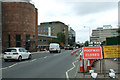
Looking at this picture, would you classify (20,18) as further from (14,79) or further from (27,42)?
(14,79)

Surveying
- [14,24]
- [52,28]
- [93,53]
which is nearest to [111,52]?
[93,53]

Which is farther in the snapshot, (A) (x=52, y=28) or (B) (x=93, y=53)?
(A) (x=52, y=28)

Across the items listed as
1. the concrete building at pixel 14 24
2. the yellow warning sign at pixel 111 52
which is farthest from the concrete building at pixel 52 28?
the yellow warning sign at pixel 111 52

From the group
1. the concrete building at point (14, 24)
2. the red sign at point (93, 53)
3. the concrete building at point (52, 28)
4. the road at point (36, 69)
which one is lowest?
the road at point (36, 69)

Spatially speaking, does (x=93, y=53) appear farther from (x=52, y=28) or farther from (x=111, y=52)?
(x=52, y=28)

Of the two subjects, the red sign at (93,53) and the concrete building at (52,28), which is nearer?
the red sign at (93,53)

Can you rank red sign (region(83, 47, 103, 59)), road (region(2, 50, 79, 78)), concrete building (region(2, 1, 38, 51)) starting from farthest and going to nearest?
1. concrete building (region(2, 1, 38, 51))
2. red sign (region(83, 47, 103, 59))
3. road (region(2, 50, 79, 78))

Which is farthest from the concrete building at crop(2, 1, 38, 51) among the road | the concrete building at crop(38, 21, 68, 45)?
the concrete building at crop(38, 21, 68, 45)

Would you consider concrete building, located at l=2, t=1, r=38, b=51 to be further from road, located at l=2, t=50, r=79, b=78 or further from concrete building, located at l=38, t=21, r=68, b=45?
concrete building, located at l=38, t=21, r=68, b=45

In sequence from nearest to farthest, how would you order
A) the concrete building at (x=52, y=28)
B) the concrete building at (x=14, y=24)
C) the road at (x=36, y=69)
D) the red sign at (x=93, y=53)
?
the road at (x=36, y=69)
the red sign at (x=93, y=53)
the concrete building at (x=14, y=24)
the concrete building at (x=52, y=28)

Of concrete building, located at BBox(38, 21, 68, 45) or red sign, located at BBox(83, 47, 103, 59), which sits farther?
concrete building, located at BBox(38, 21, 68, 45)

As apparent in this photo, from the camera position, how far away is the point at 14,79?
6977 millimetres

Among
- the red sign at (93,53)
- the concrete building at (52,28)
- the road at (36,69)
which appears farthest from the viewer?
the concrete building at (52,28)

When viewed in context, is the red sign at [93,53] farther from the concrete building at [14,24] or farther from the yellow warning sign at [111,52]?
the concrete building at [14,24]
